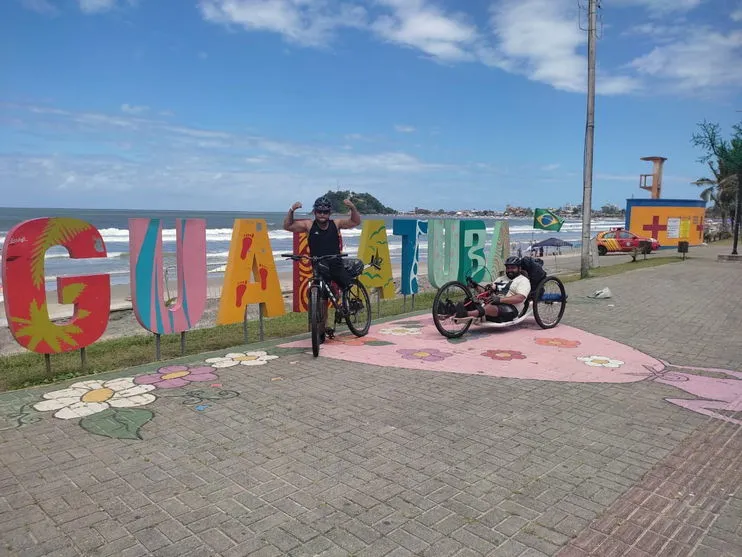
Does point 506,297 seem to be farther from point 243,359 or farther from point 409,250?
point 243,359

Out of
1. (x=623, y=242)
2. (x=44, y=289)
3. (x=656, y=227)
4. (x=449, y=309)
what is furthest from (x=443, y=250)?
(x=656, y=227)

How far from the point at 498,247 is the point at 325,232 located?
247 inches

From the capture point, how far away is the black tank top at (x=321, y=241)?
23.5 feet

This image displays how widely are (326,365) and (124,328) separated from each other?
695cm

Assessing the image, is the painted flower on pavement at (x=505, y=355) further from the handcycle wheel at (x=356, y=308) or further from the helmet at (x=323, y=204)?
the helmet at (x=323, y=204)

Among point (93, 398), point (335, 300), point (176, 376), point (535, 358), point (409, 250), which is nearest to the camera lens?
point (93, 398)

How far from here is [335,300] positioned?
23.8 ft

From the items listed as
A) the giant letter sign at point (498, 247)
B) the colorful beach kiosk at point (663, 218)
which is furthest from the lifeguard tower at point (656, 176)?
the giant letter sign at point (498, 247)

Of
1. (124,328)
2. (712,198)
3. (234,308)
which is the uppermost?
(712,198)

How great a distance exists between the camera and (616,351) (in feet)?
23.4

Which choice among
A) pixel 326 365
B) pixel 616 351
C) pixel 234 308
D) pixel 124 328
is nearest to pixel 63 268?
pixel 124 328

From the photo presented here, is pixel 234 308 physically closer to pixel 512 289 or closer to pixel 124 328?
pixel 512 289

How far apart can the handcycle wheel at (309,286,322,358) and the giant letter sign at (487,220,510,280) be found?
6.17 m

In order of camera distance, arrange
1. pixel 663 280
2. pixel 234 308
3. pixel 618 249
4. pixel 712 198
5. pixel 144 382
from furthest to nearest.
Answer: pixel 712 198, pixel 618 249, pixel 663 280, pixel 234 308, pixel 144 382
